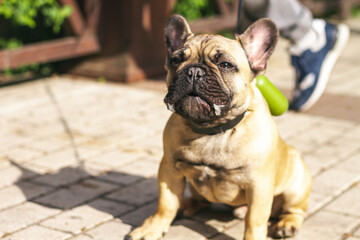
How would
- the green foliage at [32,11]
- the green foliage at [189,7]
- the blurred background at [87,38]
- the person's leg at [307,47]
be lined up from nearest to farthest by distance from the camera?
the person's leg at [307,47], the green foliage at [32,11], the blurred background at [87,38], the green foliage at [189,7]

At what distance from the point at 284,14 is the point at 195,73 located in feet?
10.0

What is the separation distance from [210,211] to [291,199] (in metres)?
0.58

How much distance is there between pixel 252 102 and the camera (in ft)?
10.7

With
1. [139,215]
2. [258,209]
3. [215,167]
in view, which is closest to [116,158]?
[139,215]

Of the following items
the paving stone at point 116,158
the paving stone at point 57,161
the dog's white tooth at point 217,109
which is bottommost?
the paving stone at point 116,158

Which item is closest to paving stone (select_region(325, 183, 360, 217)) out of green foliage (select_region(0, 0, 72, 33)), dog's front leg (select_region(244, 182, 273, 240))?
dog's front leg (select_region(244, 182, 273, 240))

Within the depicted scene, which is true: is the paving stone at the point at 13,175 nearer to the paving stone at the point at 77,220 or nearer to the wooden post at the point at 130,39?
the paving stone at the point at 77,220

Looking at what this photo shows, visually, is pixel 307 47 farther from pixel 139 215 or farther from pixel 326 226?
pixel 139 215

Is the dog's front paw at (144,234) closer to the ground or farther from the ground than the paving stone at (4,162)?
farther from the ground

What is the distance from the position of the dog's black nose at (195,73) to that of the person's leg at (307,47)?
2.97 metres

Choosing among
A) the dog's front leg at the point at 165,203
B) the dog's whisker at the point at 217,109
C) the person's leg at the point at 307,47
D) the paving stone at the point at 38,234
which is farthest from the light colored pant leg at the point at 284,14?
the paving stone at the point at 38,234

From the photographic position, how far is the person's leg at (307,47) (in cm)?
589

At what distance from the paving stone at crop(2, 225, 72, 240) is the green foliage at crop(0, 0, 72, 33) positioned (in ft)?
13.4

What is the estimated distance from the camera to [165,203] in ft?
11.3
